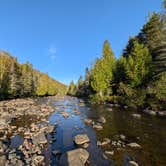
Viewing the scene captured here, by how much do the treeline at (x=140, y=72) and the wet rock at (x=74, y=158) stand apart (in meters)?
16.9

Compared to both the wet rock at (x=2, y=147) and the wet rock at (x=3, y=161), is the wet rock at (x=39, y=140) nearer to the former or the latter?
the wet rock at (x=2, y=147)

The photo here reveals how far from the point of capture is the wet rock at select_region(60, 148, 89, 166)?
322 inches

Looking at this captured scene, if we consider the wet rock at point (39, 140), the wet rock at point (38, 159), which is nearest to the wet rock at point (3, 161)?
the wet rock at point (38, 159)

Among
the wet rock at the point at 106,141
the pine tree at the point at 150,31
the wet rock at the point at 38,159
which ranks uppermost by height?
the pine tree at the point at 150,31

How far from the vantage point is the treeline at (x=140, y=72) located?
2414 cm

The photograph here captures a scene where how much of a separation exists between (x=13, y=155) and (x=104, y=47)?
1747 inches

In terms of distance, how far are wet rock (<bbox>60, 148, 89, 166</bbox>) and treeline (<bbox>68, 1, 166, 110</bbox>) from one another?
16913 mm

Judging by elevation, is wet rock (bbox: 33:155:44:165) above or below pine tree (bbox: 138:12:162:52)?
below

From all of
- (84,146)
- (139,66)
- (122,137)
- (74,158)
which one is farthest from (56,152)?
(139,66)

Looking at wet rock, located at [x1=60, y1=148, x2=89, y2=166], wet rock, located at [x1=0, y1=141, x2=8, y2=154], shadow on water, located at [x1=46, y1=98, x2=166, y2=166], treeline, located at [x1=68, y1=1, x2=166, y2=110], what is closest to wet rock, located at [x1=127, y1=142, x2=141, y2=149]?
shadow on water, located at [x1=46, y1=98, x2=166, y2=166]

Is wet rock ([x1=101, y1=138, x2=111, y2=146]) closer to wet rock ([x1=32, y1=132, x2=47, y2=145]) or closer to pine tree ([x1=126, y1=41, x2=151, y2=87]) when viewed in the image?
wet rock ([x1=32, y1=132, x2=47, y2=145])

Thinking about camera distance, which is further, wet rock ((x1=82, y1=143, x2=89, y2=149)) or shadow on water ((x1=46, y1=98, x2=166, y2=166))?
wet rock ((x1=82, y1=143, x2=89, y2=149))

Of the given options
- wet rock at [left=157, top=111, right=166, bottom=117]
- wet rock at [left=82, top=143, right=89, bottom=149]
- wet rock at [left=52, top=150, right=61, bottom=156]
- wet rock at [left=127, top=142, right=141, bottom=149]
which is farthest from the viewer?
wet rock at [left=157, top=111, right=166, bottom=117]

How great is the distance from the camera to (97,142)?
1143 cm
